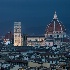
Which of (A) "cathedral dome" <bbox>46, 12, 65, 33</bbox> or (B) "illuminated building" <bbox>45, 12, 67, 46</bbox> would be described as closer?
(B) "illuminated building" <bbox>45, 12, 67, 46</bbox>

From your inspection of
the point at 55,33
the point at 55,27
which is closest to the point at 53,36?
the point at 55,33

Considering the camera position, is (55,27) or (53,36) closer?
(53,36)

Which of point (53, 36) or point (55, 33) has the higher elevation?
point (55, 33)

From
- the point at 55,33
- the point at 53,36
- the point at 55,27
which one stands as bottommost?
the point at 53,36

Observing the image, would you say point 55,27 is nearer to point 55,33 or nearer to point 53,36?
point 55,33

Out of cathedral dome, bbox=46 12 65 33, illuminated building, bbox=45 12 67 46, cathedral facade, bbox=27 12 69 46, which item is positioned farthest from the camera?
cathedral dome, bbox=46 12 65 33

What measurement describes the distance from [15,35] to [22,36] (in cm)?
121

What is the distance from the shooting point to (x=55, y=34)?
147 meters

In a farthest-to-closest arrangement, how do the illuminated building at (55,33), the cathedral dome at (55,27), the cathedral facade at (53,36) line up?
the cathedral dome at (55,27), the cathedral facade at (53,36), the illuminated building at (55,33)

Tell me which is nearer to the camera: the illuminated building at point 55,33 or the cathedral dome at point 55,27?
the illuminated building at point 55,33

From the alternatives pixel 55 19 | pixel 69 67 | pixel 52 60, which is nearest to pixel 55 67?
pixel 69 67

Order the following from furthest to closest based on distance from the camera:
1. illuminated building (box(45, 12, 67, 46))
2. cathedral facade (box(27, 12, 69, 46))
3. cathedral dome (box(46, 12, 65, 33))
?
cathedral dome (box(46, 12, 65, 33)) < cathedral facade (box(27, 12, 69, 46)) < illuminated building (box(45, 12, 67, 46))

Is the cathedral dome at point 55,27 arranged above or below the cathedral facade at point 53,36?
above

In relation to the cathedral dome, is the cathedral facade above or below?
below
